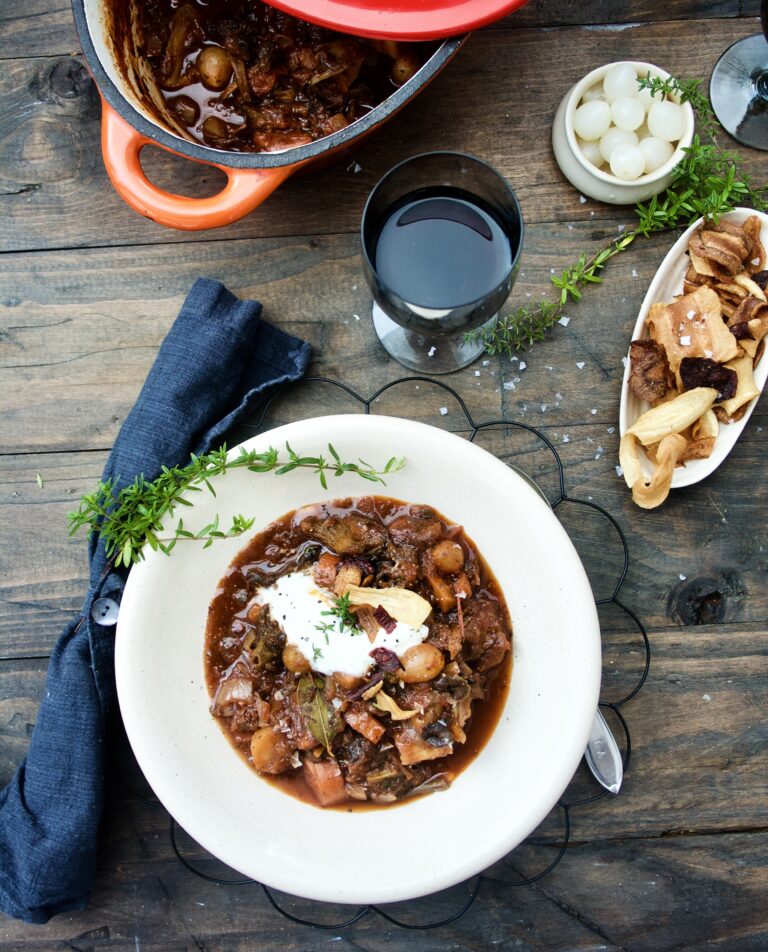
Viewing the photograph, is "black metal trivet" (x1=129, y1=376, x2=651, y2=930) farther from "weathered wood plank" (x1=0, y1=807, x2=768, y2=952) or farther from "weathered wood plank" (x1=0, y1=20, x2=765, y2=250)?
"weathered wood plank" (x1=0, y1=20, x2=765, y2=250)

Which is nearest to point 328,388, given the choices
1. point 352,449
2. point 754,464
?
point 352,449

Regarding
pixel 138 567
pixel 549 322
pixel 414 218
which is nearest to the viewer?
pixel 138 567

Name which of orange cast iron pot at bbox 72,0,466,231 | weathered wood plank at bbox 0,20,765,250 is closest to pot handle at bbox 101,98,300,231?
orange cast iron pot at bbox 72,0,466,231

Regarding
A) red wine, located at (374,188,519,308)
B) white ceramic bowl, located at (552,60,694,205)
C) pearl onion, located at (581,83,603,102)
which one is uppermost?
pearl onion, located at (581,83,603,102)

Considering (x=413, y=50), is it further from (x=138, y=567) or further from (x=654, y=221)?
(x=138, y=567)

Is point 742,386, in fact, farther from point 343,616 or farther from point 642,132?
point 343,616

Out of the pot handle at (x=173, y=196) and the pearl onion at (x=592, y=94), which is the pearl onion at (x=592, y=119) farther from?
the pot handle at (x=173, y=196)

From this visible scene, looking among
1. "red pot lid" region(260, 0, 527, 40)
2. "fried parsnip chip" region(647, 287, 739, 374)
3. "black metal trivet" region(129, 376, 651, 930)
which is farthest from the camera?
"black metal trivet" region(129, 376, 651, 930)

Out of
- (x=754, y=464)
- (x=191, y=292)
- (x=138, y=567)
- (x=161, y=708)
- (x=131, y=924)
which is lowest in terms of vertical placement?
(x=131, y=924)
